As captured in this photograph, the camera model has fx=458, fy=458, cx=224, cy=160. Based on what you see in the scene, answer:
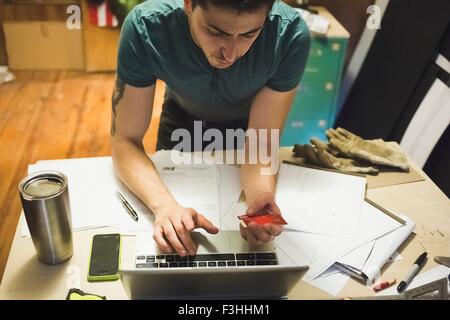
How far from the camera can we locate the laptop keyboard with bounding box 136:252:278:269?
3.01 ft

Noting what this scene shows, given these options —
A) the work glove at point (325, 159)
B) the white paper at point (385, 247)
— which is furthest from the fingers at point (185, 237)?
the work glove at point (325, 159)

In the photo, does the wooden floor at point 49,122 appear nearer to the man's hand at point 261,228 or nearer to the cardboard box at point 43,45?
the cardboard box at point 43,45

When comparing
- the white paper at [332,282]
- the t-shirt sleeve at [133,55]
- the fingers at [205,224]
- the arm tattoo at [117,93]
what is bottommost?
the white paper at [332,282]

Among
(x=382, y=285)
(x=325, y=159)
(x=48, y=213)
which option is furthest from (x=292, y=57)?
(x=48, y=213)

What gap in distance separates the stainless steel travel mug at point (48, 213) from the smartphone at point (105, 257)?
0.06 m

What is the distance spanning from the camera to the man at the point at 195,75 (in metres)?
1.01

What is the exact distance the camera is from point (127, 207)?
3.57 ft

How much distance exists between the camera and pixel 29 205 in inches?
32.7

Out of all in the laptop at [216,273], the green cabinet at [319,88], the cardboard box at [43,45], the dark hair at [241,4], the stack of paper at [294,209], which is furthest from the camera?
the cardboard box at [43,45]

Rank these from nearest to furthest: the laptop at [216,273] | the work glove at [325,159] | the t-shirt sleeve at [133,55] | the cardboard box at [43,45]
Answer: the laptop at [216,273], the t-shirt sleeve at [133,55], the work glove at [325,159], the cardboard box at [43,45]

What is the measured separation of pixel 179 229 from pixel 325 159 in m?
0.51

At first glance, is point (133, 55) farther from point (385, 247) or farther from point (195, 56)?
point (385, 247)

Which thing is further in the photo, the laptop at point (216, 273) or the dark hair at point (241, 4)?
the dark hair at point (241, 4)
